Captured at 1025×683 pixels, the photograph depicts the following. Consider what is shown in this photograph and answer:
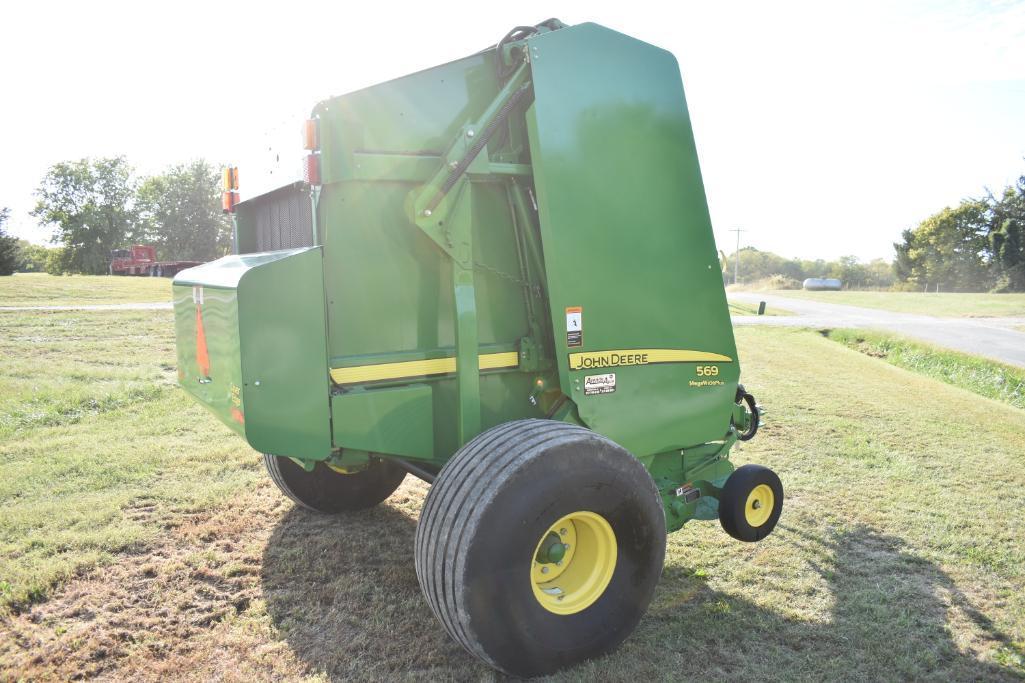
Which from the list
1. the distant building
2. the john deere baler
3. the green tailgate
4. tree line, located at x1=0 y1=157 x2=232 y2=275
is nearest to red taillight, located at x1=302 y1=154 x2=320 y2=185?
the john deere baler

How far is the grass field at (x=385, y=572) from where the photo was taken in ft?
10.4

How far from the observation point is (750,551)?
438 cm

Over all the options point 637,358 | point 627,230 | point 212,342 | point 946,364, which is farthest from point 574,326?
point 946,364

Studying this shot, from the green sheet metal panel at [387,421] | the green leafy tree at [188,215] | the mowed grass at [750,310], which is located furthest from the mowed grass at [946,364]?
the green leafy tree at [188,215]

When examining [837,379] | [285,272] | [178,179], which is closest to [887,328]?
[837,379]

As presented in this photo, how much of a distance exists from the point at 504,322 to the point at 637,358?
0.71 metres

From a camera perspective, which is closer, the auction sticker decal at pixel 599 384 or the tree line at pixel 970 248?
the auction sticker decal at pixel 599 384

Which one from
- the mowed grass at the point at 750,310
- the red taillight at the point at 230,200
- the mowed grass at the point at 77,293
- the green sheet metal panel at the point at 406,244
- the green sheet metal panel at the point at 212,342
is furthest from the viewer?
the mowed grass at the point at 750,310

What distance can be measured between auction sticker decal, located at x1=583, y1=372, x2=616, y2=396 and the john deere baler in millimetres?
12

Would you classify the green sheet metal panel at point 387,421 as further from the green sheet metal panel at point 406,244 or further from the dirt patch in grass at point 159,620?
the dirt patch in grass at point 159,620

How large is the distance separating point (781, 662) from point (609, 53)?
2.97m

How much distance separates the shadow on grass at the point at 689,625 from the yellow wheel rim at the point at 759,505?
33cm

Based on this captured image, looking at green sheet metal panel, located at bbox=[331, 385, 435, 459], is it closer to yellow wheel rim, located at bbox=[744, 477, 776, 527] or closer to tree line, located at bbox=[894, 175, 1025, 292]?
yellow wheel rim, located at bbox=[744, 477, 776, 527]

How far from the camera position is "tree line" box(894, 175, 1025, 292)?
4738 cm
